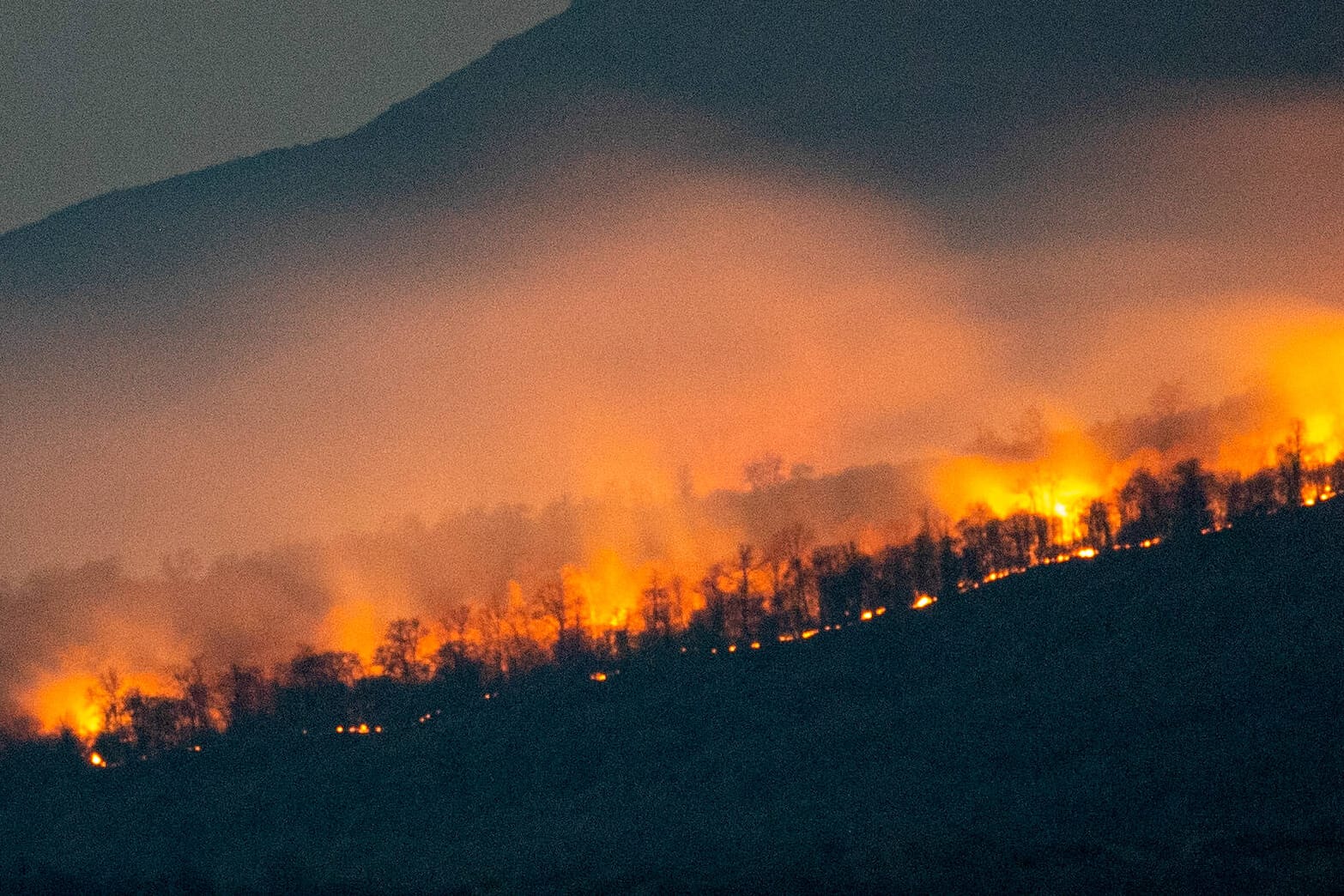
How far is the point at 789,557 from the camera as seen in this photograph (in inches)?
4070

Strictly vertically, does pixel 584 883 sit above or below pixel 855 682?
below

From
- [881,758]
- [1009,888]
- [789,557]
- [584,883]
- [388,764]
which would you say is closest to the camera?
[1009,888]

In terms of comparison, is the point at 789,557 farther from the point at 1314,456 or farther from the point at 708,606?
the point at 1314,456

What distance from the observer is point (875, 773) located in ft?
238

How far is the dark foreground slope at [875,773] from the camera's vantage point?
6047 centimetres

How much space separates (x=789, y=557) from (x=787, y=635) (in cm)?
1229

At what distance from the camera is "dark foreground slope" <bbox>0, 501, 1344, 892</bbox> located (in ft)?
198

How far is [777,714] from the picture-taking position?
8031 cm

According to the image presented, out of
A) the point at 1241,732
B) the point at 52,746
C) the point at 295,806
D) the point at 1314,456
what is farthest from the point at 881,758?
the point at 52,746

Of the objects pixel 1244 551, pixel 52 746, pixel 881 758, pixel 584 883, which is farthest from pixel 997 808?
pixel 52 746

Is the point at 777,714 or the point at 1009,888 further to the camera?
the point at 777,714

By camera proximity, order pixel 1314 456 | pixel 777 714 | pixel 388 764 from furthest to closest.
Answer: pixel 1314 456 < pixel 388 764 < pixel 777 714

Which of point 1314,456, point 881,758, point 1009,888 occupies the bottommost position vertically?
point 1009,888

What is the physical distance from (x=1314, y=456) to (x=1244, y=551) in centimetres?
1686
